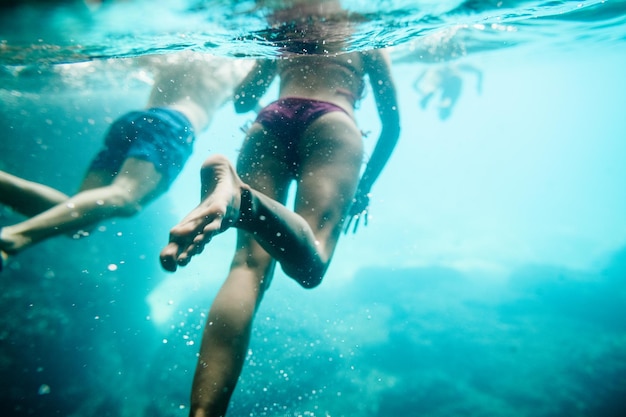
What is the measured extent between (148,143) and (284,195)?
1891 mm

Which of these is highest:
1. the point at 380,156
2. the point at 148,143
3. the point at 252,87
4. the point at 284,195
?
the point at 252,87

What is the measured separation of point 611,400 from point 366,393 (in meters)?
6.73

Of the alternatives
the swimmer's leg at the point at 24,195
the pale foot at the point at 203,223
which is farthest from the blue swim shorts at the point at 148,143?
the pale foot at the point at 203,223

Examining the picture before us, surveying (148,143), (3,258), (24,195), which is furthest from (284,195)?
(24,195)

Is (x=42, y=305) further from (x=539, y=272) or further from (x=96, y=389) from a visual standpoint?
(x=539, y=272)

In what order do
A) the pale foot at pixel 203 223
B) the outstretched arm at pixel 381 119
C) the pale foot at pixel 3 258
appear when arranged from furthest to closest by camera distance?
the outstretched arm at pixel 381 119 < the pale foot at pixel 3 258 < the pale foot at pixel 203 223

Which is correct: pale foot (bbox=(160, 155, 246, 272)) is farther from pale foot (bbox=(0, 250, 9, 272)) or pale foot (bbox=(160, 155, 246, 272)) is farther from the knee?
pale foot (bbox=(0, 250, 9, 272))

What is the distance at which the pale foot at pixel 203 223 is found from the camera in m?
1.31

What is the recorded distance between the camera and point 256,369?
9445 millimetres

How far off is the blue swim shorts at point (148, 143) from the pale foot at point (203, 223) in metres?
2.24

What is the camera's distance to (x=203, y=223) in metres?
1.38

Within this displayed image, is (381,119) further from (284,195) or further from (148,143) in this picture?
(148,143)

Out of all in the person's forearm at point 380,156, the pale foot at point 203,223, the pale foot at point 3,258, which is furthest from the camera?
the person's forearm at point 380,156

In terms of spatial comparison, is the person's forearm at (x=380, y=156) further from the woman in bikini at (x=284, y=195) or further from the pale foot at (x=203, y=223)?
the pale foot at (x=203, y=223)
